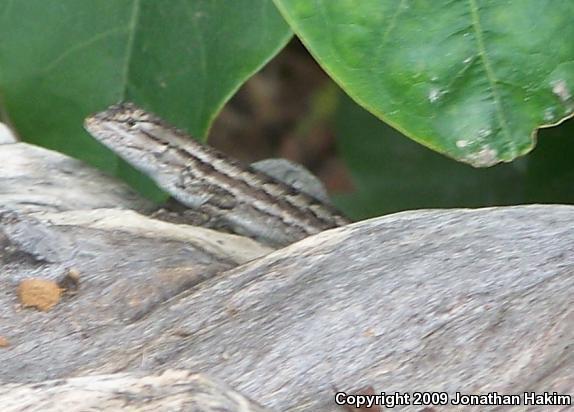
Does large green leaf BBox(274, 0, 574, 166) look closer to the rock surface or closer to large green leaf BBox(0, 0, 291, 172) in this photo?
the rock surface

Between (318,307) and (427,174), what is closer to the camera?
(318,307)

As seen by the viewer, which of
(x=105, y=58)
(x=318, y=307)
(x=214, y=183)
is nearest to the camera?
(x=318, y=307)

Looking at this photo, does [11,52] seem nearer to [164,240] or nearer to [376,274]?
[164,240]

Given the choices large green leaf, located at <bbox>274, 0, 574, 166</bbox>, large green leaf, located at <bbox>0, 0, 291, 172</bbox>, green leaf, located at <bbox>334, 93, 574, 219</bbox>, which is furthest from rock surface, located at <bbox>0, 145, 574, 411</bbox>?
green leaf, located at <bbox>334, 93, 574, 219</bbox>

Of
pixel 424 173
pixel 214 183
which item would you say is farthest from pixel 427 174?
pixel 214 183

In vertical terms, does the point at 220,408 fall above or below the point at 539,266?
below

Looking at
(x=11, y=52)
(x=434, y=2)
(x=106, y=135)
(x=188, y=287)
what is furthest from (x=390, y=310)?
(x=11, y=52)

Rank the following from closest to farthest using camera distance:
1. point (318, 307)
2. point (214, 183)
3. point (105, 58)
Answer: point (318, 307) < point (105, 58) < point (214, 183)

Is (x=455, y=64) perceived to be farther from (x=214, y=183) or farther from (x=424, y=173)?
(x=424, y=173)
